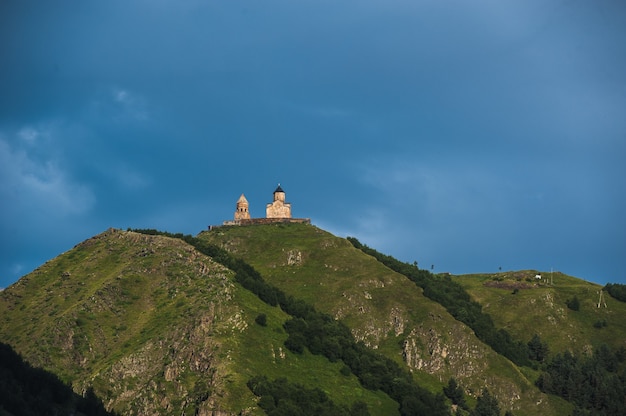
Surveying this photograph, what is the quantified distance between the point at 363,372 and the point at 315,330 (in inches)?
527

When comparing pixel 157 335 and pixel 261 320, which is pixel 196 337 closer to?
pixel 157 335

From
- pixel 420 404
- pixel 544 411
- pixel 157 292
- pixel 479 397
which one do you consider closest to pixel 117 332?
pixel 157 292

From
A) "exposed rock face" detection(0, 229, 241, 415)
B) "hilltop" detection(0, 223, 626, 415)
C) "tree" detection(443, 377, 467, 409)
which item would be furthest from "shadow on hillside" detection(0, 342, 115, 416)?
"tree" detection(443, 377, 467, 409)

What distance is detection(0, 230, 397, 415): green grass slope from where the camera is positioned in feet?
456

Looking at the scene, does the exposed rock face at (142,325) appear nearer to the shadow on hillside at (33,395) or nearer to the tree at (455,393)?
the shadow on hillside at (33,395)

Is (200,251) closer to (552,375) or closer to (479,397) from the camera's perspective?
(479,397)

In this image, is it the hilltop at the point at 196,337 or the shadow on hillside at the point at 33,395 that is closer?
the shadow on hillside at the point at 33,395

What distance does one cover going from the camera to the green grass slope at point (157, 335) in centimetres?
13900

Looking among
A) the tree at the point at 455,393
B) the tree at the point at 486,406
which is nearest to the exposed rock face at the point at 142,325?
the tree at the point at 455,393

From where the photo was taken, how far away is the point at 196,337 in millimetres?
148750

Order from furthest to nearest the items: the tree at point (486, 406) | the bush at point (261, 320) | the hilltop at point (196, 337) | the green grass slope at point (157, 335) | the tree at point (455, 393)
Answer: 1. the tree at point (455, 393)
2. the tree at point (486, 406)
3. the bush at point (261, 320)
4. the hilltop at point (196, 337)
5. the green grass slope at point (157, 335)

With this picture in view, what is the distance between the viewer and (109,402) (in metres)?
138

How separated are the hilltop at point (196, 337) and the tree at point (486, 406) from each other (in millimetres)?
2480

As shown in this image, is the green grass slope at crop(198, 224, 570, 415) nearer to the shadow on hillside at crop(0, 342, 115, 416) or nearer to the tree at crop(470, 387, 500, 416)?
the tree at crop(470, 387, 500, 416)
